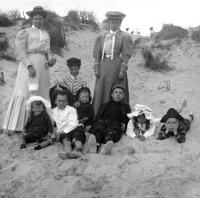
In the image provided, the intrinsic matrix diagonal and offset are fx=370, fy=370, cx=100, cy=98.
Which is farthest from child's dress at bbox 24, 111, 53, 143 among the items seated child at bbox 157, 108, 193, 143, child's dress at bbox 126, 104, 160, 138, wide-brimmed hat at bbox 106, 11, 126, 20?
wide-brimmed hat at bbox 106, 11, 126, 20

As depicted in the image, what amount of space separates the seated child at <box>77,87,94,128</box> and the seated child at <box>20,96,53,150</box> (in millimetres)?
543

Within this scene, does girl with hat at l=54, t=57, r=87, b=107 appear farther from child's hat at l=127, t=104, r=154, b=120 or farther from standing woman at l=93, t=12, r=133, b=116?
child's hat at l=127, t=104, r=154, b=120

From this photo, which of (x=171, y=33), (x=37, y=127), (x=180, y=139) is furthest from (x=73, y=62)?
(x=171, y=33)

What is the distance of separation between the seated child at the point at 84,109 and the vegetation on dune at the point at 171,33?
7843 mm

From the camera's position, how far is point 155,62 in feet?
35.6

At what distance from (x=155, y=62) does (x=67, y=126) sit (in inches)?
246

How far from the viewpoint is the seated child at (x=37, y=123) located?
5.14m

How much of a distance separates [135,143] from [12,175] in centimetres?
170

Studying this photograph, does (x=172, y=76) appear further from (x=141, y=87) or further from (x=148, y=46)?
(x=148, y=46)

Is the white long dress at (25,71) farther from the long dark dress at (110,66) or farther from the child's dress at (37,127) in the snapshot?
the long dark dress at (110,66)

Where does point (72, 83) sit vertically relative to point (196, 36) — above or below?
below

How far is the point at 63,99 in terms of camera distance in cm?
527

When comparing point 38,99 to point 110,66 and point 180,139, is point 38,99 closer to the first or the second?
point 110,66

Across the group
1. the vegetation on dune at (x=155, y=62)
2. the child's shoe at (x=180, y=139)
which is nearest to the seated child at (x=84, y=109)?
the child's shoe at (x=180, y=139)
